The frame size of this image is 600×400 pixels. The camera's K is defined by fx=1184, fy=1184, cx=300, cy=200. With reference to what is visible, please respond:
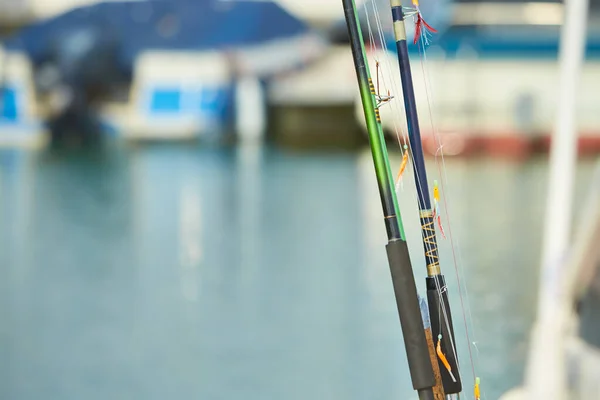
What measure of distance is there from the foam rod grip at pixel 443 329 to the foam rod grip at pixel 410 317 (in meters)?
0.05

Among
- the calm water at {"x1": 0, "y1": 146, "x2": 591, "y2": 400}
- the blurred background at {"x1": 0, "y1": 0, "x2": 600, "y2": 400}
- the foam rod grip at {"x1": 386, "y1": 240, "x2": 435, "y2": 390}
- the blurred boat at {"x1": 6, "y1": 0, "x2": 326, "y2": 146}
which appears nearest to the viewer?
the foam rod grip at {"x1": 386, "y1": 240, "x2": 435, "y2": 390}

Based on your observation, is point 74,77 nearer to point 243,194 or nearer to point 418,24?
point 243,194

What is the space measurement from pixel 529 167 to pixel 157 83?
22.2 ft

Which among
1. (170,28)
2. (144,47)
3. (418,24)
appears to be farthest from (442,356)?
(170,28)

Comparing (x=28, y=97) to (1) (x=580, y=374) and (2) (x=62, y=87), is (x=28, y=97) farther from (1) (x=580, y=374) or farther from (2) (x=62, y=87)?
(1) (x=580, y=374)

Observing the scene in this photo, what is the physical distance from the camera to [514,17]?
14.6 meters

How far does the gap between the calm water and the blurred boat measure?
744cm

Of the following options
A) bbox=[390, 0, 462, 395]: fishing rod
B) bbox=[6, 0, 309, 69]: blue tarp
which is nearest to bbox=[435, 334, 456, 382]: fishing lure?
bbox=[390, 0, 462, 395]: fishing rod

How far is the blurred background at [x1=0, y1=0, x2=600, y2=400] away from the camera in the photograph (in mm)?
3746

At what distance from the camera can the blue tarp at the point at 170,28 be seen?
17719 mm

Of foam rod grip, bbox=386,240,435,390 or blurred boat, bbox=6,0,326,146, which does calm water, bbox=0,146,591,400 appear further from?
blurred boat, bbox=6,0,326,146

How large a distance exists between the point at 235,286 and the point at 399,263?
4249 mm

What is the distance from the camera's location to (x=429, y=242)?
1100 mm

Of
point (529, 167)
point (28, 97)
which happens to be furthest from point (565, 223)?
point (28, 97)
